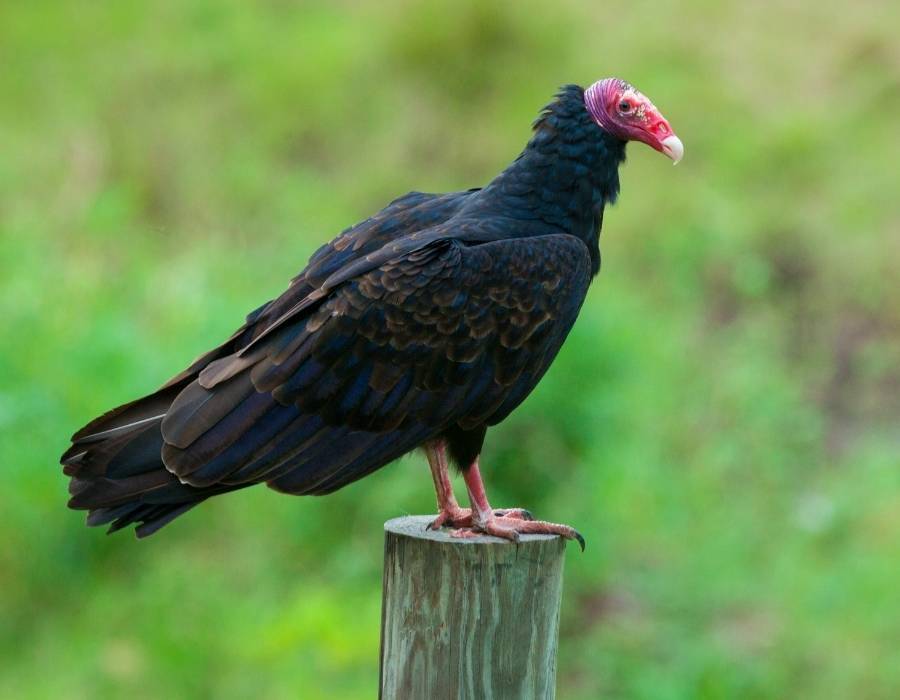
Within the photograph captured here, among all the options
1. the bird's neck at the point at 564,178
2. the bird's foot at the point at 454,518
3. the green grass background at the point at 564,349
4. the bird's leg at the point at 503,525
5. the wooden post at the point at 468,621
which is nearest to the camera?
the wooden post at the point at 468,621

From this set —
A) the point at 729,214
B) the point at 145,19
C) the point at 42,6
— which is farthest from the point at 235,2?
the point at 729,214

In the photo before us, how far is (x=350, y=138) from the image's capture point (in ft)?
39.4

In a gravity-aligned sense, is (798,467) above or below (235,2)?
below

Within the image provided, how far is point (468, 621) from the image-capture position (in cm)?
273

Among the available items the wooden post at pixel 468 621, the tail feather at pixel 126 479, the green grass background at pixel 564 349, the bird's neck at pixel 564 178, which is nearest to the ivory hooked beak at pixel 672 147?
the bird's neck at pixel 564 178

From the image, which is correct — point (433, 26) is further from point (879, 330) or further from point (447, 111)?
point (879, 330)

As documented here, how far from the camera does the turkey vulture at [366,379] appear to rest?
10.2 ft

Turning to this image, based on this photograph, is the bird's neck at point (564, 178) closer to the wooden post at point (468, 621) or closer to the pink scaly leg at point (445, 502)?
the pink scaly leg at point (445, 502)

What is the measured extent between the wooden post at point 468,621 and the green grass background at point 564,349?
232 cm

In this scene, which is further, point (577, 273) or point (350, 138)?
point (350, 138)

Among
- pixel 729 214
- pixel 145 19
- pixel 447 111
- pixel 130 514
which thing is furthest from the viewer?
pixel 145 19

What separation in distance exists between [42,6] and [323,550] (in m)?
10.2

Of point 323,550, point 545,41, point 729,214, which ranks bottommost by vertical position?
point 323,550

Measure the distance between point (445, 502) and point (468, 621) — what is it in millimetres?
529
